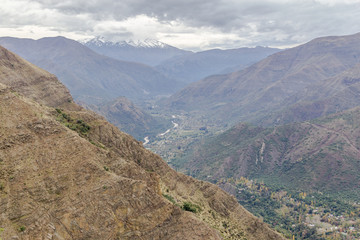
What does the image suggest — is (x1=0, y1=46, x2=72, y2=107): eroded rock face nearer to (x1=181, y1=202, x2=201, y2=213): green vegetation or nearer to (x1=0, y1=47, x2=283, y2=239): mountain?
(x1=0, y1=47, x2=283, y2=239): mountain

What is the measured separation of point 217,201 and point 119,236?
1359 inches

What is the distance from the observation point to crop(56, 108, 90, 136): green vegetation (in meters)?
66.3

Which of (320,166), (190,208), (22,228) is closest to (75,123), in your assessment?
(190,208)

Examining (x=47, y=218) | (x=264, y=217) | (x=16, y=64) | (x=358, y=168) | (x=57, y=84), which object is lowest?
(x=264, y=217)

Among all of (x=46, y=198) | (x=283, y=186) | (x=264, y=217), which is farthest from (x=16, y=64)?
(x=283, y=186)

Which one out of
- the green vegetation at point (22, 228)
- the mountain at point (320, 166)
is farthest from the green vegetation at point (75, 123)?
the mountain at point (320, 166)

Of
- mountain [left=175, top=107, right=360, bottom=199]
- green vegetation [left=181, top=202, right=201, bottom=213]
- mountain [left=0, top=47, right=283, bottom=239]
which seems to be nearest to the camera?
mountain [left=0, top=47, right=283, bottom=239]

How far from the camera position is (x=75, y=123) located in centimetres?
6925

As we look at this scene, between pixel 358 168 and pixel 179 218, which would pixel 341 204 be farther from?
pixel 179 218

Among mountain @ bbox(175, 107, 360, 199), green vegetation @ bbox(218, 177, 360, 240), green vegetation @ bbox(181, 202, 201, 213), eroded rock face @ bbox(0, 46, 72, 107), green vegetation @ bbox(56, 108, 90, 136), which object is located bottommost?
green vegetation @ bbox(218, 177, 360, 240)

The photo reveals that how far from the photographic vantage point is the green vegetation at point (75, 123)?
66275 mm

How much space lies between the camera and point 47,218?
134 ft

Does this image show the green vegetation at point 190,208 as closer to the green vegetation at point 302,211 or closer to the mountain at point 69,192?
the mountain at point 69,192

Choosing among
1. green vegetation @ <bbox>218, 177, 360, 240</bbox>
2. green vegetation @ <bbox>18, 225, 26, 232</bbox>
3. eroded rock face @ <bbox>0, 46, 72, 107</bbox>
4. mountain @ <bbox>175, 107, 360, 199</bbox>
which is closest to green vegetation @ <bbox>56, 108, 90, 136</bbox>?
green vegetation @ <bbox>18, 225, 26, 232</bbox>
